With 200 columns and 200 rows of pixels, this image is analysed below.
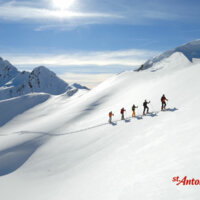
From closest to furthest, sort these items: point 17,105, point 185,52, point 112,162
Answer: point 112,162, point 185,52, point 17,105

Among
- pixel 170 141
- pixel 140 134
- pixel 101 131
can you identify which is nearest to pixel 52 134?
pixel 101 131

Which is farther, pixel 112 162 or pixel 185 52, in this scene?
pixel 185 52

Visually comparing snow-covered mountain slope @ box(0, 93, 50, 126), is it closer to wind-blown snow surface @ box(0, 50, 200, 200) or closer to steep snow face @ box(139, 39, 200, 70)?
wind-blown snow surface @ box(0, 50, 200, 200)

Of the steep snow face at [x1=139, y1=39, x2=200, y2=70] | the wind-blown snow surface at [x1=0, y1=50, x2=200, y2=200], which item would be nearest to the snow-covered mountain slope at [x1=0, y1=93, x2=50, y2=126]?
the wind-blown snow surface at [x1=0, y1=50, x2=200, y2=200]

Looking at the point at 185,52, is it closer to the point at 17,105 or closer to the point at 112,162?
the point at 112,162

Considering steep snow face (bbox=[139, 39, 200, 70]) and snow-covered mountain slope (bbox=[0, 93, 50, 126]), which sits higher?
steep snow face (bbox=[139, 39, 200, 70])

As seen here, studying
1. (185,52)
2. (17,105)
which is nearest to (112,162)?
(185,52)

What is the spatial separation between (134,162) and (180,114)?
7.33 meters

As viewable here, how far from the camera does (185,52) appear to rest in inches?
1994

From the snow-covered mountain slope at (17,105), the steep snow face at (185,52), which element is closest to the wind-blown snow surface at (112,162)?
the steep snow face at (185,52)

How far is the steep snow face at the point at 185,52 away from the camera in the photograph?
1893 inches

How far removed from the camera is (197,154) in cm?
925

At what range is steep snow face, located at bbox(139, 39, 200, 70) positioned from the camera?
48094 mm

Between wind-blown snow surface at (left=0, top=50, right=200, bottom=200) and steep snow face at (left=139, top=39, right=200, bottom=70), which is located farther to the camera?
steep snow face at (left=139, top=39, right=200, bottom=70)
